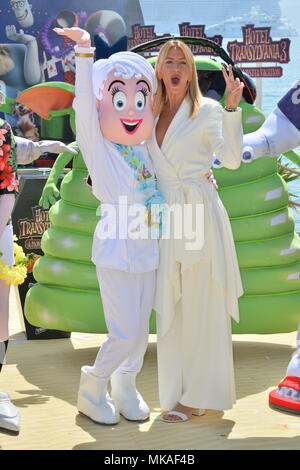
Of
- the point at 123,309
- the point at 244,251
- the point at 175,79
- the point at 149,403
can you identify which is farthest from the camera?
the point at 244,251

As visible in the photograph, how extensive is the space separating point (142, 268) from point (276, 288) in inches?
70.9

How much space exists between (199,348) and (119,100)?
4.41ft

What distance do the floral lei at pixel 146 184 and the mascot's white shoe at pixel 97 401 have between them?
2.95 feet

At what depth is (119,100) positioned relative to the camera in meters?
4.50

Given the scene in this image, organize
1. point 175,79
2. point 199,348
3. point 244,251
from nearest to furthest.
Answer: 1. point 175,79
2. point 199,348
3. point 244,251

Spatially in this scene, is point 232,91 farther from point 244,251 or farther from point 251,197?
point 244,251

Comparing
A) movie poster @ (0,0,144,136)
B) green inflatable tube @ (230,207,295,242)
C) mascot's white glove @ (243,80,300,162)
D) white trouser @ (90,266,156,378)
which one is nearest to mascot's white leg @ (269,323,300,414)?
white trouser @ (90,266,156,378)

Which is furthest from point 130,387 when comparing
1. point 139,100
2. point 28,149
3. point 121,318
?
point 139,100

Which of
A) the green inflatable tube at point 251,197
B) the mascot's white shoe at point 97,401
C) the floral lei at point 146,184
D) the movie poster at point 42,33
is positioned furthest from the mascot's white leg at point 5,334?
the movie poster at point 42,33

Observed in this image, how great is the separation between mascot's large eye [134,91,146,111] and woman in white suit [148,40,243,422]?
0.08 meters

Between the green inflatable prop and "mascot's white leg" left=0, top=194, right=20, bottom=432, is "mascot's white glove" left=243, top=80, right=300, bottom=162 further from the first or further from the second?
"mascot's white leg" left=0, top=194, right=20, bottom=432

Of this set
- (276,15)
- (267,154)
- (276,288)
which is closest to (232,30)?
(276,15)

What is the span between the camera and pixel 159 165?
14.9ft

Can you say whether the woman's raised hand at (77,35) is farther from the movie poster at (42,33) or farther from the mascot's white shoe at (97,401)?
the movie poster at (42,33)
